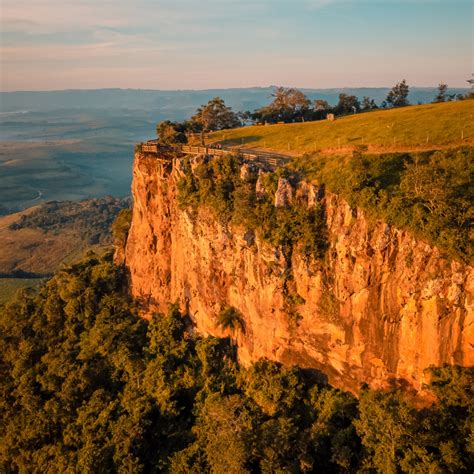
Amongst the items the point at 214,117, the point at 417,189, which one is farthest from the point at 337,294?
the point at 214,117

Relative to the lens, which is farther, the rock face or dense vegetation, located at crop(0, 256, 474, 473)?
the rock face

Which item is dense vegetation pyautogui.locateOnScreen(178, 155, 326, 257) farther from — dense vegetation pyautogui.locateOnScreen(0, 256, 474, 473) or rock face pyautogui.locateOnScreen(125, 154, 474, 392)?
dense vegetation pyautogui.locateOnScreen(0, 256, 474, 473)

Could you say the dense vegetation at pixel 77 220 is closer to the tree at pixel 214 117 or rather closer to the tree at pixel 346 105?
the tree at pixel 214 117

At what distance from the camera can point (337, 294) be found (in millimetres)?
31844

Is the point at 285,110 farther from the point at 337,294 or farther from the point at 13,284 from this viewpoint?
the point at 13,284

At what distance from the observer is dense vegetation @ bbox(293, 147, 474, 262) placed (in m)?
26.1

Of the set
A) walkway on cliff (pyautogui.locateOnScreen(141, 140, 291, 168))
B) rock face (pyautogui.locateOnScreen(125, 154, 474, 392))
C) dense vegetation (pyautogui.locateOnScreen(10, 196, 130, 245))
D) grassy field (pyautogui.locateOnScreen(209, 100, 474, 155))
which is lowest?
dense vegetation (pyautogui.locateOnScreen(10, 196, 130, 245))

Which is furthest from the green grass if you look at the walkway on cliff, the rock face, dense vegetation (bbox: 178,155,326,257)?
dense vegetation (bbox: 178,155,326,257)

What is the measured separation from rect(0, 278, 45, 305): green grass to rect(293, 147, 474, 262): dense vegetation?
93.5 metres

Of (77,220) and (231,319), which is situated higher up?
(231,319)

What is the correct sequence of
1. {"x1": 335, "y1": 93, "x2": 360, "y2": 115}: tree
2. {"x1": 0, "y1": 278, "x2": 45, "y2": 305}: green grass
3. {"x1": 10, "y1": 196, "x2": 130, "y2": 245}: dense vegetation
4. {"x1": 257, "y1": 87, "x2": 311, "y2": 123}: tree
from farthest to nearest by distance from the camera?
1. {"x1": 10, "y1": 196, "x2": 130, "y2": 245}: dense vegetation
2. {"x1": 0, "y1": 278, "x2": 45, "y2": 305}: green grass
3. {"x1": 335, "y1": 93, "x2": 360, "y2": 115}: tree
4. {"x1": 257, "y1": 87, "x2": 311, "y2": 123}: tree

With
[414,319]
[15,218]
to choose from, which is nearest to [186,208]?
[414,319]

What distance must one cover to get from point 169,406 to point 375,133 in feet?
105

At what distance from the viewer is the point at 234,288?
3859 cm
